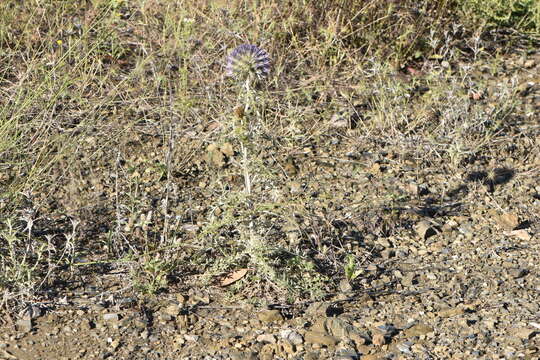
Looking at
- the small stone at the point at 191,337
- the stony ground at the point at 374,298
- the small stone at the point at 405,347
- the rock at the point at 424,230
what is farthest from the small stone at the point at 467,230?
the small stone at the point at 191,337

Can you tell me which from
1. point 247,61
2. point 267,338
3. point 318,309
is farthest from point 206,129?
point 267,338

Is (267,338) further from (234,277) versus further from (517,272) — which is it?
(517,272)

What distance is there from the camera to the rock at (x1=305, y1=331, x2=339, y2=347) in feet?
10.1

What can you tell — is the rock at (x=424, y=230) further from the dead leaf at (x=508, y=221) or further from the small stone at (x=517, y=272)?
the small stone at (x=517, y=272)

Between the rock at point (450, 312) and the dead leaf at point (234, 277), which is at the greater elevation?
the dead leaf at point (234, 277)

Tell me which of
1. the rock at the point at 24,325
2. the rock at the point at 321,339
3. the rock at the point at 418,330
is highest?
the rock at the point at 24,325

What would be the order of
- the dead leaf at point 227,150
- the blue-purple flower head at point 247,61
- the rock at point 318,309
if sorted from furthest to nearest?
the dead leaf at point 227,150, the blue-purple flower head at point 247,61, the rock at point 318,309

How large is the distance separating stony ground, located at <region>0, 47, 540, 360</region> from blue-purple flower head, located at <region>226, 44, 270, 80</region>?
0.53 metres

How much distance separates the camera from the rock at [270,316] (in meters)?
3.22

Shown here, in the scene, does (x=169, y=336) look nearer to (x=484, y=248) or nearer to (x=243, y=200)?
(x=243, y=200)

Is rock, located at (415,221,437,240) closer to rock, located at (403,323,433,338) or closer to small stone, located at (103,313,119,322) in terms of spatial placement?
rock, located at (403,323,433,338)

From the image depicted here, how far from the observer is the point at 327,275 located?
3.48 meters

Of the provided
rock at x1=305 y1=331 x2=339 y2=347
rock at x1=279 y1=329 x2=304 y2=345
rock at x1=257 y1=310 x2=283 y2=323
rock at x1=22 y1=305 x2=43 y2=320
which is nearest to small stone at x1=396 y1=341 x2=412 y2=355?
rock at x1=305 y1=331 x2=339 y2=347

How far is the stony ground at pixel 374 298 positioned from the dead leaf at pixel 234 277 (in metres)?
0.05
